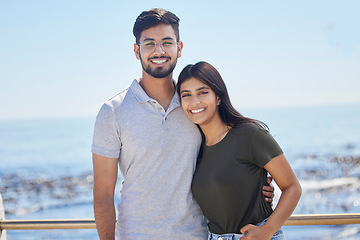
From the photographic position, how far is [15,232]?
10.5 meters

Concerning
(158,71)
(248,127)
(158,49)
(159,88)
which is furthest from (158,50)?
(248,127)

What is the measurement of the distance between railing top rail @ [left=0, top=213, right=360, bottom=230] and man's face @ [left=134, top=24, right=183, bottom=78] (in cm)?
108

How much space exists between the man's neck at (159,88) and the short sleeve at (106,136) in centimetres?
34

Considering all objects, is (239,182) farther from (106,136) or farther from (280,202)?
(106,136)

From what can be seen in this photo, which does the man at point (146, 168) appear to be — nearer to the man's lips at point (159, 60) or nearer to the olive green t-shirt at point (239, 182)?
the man's lips at point (159, 60)

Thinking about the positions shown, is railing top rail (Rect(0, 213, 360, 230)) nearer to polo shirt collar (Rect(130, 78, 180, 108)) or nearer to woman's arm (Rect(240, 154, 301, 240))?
woman's arm (Rect(240, 154, 301, 240))

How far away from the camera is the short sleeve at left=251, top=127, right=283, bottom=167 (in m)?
2.21

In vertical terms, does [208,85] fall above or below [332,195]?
above

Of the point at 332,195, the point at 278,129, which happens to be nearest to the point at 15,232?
the point at 332,195

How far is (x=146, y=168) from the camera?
237 centimetres

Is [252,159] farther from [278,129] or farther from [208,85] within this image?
[278,129]

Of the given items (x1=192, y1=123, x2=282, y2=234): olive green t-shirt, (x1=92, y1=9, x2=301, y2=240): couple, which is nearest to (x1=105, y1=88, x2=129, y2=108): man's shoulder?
(x1=92, y1=9, x2=301, y2=240): couple

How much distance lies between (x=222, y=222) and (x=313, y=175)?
1880cm

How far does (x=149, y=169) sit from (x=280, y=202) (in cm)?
78
